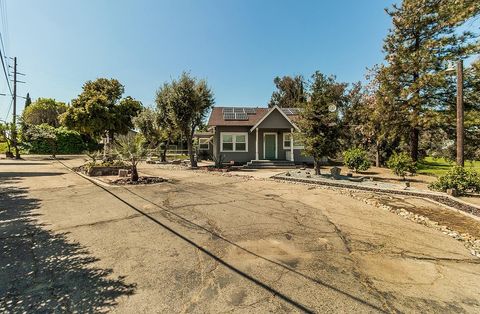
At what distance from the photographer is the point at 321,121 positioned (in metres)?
13.5

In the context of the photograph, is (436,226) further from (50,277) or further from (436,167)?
(436,167)

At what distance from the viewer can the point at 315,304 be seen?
2945 mm

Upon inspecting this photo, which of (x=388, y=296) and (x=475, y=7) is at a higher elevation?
(x=475, y=7)

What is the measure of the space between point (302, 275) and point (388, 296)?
1088 mm

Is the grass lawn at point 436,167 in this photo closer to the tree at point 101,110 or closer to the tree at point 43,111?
the tree at point 101,110

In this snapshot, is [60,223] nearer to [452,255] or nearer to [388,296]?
[388,296]

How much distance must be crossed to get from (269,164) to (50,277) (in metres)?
17.8

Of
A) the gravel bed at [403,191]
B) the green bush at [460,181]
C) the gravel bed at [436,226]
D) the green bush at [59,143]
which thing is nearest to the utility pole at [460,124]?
the green bush at [460,181]

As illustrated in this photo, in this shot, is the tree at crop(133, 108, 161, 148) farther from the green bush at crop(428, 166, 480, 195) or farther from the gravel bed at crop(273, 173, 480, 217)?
the green bush at crop(428, 166, 480, 195)

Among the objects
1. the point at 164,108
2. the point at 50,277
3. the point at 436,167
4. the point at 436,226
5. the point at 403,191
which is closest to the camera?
the point at 50,277

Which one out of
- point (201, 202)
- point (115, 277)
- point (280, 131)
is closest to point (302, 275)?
point (115, 277)

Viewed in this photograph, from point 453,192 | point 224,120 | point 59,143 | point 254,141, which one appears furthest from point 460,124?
point 59,143

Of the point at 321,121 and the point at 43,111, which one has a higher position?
the point at 43,111

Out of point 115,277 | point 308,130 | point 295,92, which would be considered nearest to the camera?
point 115,277
